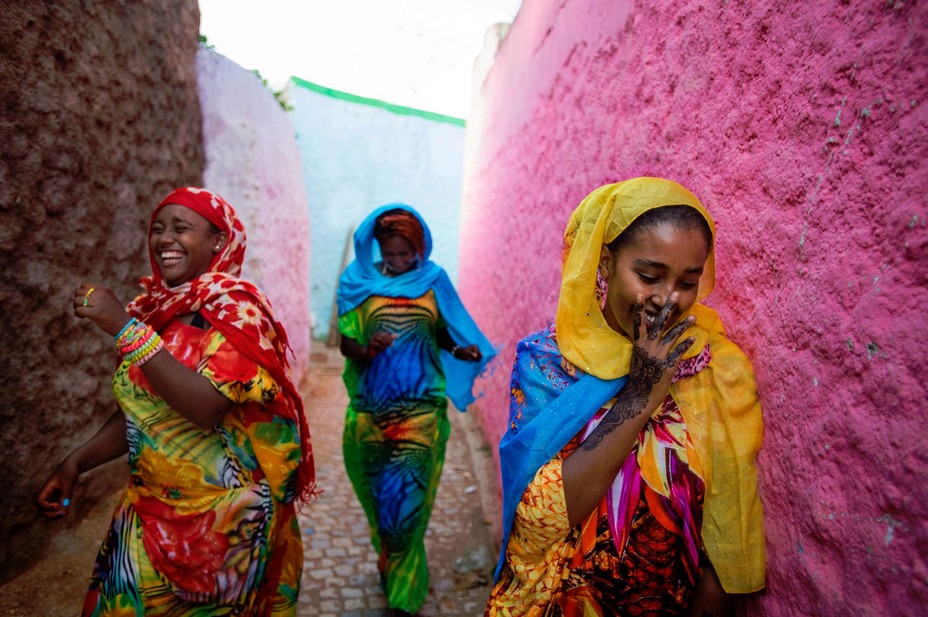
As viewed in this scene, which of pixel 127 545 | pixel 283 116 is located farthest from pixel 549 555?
pixel 283 116

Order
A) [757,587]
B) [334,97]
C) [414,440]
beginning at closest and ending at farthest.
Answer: [757,587]
[414,440]
[334,97]

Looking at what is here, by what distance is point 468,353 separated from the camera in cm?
376

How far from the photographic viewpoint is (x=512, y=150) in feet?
17.2

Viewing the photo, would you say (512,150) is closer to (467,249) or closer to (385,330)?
(385,330)

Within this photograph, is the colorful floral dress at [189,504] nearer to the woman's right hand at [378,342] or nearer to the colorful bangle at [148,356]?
the colorful bangle at [148,356]

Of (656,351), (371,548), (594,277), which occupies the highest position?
(594,277)

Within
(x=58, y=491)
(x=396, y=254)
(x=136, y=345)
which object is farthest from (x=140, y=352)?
(x=396, y=254)

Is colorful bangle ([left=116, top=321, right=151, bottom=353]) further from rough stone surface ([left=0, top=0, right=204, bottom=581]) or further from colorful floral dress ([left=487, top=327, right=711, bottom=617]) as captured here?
colorful floral dress ([left=487, top=327, right=711, bottom=617])

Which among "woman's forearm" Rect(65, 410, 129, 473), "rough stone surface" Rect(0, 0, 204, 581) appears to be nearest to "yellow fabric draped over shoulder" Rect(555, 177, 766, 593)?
"woman's forearm" Rect(65, 410, 129, 473)

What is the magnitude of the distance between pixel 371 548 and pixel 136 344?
8.92 feet

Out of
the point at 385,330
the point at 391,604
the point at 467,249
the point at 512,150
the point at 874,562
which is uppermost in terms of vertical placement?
the point at 512,150

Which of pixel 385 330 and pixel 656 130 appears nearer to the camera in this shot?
pixel 656 130

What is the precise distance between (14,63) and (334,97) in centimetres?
1174

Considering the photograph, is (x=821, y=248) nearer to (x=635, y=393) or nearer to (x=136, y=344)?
(x=635, y=393)
